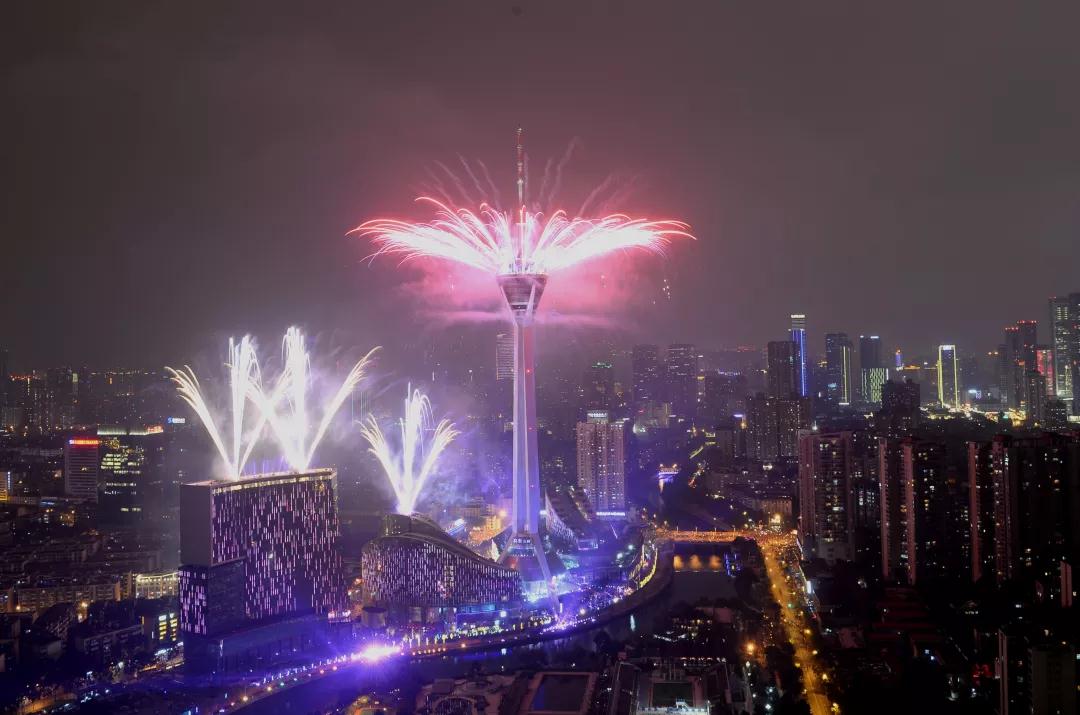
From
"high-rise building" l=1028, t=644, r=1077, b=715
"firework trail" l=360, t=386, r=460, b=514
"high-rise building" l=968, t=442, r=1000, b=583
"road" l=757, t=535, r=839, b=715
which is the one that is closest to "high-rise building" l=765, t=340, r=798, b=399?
"road" l=757, t=535, r=839, b=715

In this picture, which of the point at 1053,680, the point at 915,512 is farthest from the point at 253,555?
the point at 915,512

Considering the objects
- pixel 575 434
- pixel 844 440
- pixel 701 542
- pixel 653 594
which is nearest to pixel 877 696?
pixel 653 594

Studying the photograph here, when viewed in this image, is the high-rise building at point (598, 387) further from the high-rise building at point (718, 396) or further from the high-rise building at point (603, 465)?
the high-rise building at point (718, 396)

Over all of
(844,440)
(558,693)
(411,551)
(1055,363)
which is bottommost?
(558,693)

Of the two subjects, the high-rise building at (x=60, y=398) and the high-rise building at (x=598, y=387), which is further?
the high-rise building at (x=598, y=387)

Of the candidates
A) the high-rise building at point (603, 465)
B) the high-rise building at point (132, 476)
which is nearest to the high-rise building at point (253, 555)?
the high-rise building at point (132, 476)

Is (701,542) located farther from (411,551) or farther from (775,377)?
(775,377)
